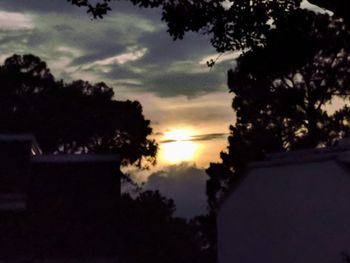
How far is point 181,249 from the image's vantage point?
1475 inches

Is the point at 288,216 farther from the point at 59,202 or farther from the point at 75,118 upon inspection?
the point at 75,118

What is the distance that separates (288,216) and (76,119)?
3206 centimetres

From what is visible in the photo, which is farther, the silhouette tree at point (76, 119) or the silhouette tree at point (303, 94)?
the silhouette tree at point (76, 119)

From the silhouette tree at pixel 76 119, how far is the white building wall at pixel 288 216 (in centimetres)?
2544

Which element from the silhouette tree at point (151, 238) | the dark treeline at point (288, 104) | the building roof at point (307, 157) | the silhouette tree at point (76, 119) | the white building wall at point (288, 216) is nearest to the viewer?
the white building wall at point (288, 216)

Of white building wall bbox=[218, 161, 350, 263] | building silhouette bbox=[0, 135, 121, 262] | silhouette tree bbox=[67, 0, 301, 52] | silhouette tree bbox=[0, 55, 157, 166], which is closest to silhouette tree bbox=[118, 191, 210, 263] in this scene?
building silhouette bbox=[0, 135, 121, 262]

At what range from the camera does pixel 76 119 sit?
2212 inches

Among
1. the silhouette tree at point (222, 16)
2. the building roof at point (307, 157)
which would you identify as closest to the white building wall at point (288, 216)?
the building roof at point (307, 157)

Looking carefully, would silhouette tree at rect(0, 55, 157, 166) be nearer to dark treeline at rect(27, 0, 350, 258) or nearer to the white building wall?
dark treeline at rect(27, 0, 350, 258)

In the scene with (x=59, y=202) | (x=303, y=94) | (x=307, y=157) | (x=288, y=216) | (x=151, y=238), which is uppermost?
(x=303, y=94)

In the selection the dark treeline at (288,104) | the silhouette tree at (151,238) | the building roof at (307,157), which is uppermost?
the dark treeline at (288,104)

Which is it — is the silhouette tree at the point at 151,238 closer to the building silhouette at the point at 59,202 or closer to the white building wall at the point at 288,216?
the building silhouette at the point at 59,202

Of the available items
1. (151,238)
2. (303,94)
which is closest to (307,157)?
(151,238)

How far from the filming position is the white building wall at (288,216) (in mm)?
24703
